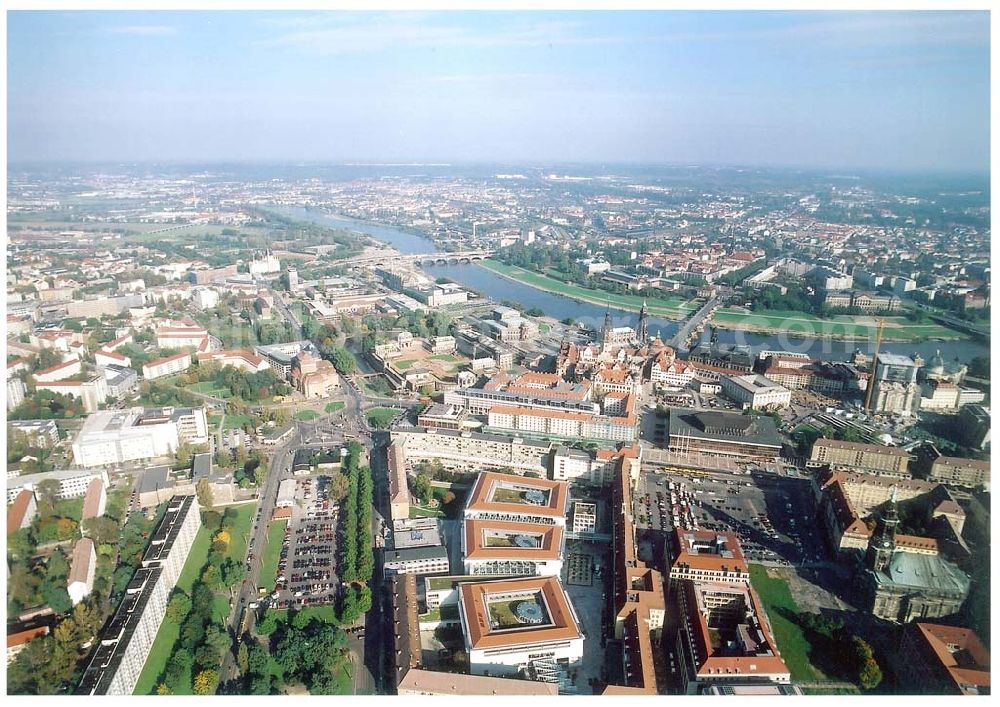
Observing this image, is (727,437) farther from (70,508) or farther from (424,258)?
(424,258)

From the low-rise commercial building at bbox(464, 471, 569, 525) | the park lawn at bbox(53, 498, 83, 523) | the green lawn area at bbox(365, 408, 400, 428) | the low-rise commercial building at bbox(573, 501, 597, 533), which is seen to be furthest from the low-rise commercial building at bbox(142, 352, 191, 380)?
the low-rise commercial building at bbox(573, 501, 597, 533)

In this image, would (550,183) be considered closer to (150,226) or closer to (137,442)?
(150,226)

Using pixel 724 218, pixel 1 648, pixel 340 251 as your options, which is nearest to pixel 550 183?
pixel 724 218

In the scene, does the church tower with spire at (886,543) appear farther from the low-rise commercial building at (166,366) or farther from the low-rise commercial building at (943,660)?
the low-rise commercial building at (166,366)

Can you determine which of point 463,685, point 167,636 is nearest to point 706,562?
point 463,685

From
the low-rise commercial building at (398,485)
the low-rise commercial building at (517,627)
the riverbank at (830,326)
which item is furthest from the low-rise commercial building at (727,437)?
the riverbank at (830,326)
